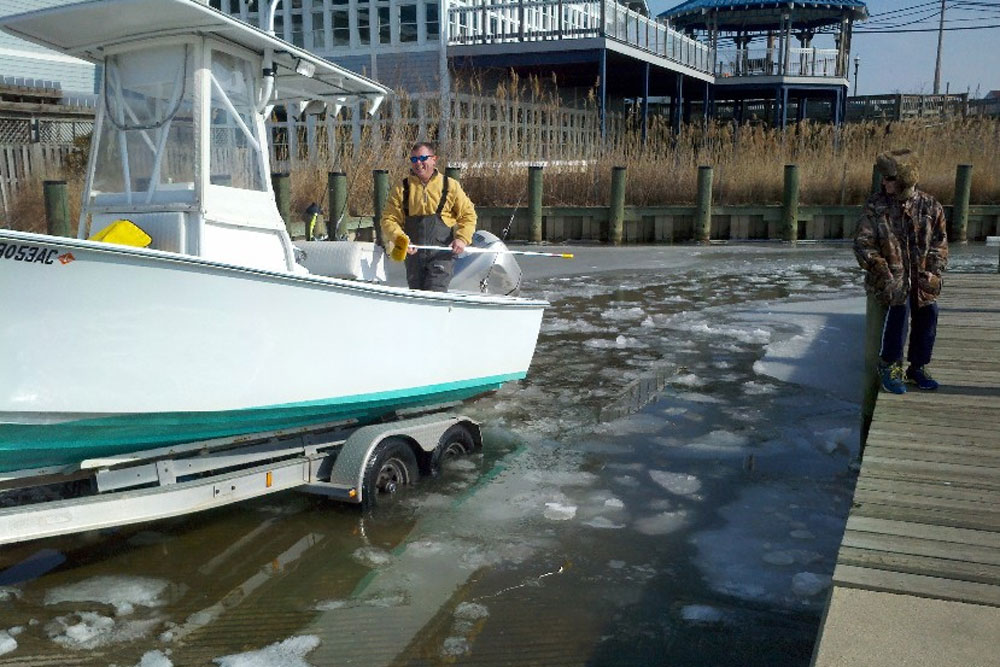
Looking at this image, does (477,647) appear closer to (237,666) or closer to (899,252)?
(237,666)

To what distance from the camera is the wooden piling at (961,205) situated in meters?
17.0

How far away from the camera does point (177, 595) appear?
13.6ft

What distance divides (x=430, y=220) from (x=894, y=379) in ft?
9.66

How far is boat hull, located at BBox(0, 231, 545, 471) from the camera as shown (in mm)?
3926

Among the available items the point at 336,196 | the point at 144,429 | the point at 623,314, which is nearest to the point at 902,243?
the point at 144,429

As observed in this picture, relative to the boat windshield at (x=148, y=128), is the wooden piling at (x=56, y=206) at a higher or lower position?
lower

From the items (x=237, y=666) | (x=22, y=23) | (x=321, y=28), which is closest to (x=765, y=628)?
(x=237, y=666)

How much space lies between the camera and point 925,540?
11.2ft

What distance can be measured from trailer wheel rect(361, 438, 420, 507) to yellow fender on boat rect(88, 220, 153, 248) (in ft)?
5.15

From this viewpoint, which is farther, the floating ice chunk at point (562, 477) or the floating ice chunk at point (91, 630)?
the floating ice chunk at point (562, 477)

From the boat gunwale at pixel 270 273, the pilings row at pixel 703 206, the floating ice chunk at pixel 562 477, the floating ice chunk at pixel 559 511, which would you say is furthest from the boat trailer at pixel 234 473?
the pilings row at pixel 703 206

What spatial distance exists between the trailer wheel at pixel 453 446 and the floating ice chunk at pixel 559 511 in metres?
0.80

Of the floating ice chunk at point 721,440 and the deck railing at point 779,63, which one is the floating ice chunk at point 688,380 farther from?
the deck railing at point 779,63

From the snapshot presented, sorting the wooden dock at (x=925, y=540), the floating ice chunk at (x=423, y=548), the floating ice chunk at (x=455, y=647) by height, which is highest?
the wooden dock at (x=925, y=540)
